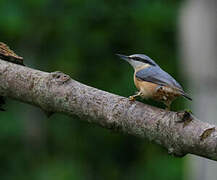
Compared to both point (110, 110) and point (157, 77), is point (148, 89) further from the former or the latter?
point (110, 110)

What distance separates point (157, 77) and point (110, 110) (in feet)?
2.48

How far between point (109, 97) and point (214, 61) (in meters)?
3.89

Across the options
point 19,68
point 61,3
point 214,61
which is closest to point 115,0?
point 61,3

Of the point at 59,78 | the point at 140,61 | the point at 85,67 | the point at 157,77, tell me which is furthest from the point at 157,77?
the point at 85,67

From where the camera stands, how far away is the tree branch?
7.56ft

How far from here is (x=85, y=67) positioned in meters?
7.95

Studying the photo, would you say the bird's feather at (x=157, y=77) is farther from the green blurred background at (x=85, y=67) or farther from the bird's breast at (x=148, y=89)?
the green blurred background at (x=85, y=67)

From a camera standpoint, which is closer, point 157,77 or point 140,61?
point 157,77

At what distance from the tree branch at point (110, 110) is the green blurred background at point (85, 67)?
4.14 metres

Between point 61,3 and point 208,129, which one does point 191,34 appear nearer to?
point 61,3

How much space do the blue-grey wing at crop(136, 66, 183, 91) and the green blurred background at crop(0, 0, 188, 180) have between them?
3449mm

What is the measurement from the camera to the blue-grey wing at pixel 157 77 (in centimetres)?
308

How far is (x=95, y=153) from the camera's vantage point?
796 cm

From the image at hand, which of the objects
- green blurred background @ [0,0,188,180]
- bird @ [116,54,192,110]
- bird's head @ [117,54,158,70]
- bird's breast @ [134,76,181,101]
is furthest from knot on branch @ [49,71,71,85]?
green blurred background @ [0,0,188,180]
